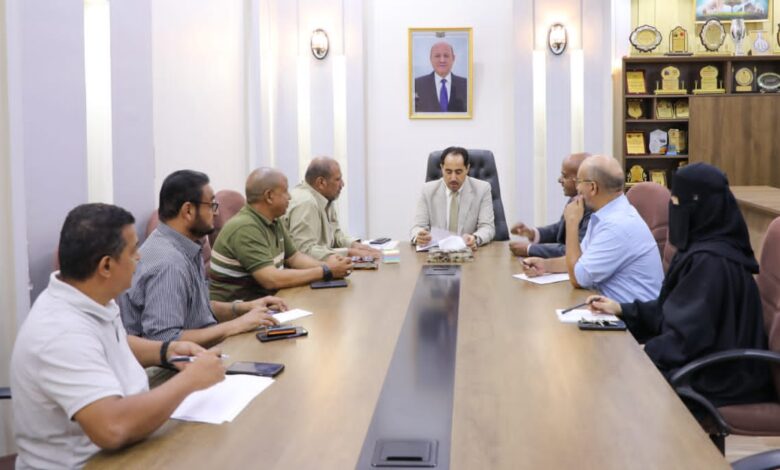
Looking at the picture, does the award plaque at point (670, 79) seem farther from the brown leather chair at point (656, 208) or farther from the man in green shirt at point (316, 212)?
the man in green shirt at point (316, 212)

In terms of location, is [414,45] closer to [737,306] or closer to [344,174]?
[344,174]

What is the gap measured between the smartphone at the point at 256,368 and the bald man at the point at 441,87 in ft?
18.8

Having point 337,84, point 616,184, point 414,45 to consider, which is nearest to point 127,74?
point 616,184

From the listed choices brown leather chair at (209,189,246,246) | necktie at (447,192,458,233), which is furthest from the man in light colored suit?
brown leather chair at (209,189,246,246)

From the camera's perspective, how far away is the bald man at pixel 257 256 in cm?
383

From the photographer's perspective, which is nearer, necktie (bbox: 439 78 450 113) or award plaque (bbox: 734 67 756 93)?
necktie (bbox: 439 78 450 113)

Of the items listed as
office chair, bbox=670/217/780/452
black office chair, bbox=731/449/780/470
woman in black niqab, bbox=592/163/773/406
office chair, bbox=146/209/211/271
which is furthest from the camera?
office chair, bbox=146/209/211/271

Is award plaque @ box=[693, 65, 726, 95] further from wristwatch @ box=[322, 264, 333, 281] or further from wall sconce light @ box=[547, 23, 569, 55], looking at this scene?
wristwatch @ box=[322, 264, 333, 281]

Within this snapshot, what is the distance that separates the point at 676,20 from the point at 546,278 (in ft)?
21.5

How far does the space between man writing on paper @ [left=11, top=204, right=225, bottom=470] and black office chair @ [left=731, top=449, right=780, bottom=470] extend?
129 cm

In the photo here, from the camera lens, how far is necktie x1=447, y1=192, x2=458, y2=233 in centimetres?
547

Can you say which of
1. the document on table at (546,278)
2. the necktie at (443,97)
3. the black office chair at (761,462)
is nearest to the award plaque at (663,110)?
the necktie at (443,97)

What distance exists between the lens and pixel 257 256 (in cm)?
383

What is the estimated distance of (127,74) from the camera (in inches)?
165
